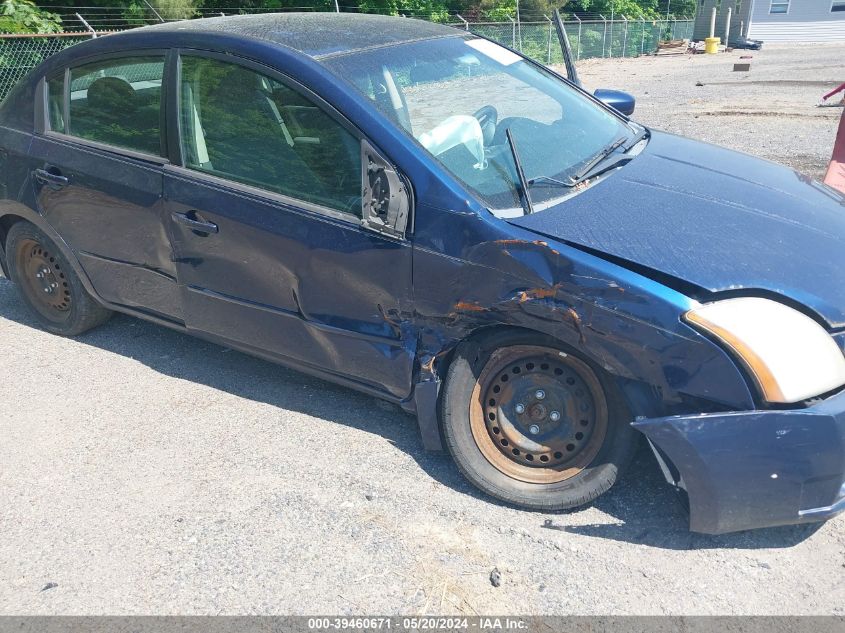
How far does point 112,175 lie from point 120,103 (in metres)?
0.40

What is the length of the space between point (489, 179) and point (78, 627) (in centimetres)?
221

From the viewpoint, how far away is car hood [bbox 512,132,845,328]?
2.64 metres

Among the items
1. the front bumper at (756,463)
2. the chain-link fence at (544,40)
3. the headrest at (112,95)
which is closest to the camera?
the front bumper at (756,463)

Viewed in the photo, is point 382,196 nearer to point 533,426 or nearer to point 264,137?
point 264,137

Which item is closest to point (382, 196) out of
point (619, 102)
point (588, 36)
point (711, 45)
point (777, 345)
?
point (777, 345)

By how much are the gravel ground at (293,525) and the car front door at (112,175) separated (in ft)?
2.00

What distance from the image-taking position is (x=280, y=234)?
3.30 m

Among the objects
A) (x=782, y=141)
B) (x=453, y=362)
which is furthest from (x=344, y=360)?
(x=782, y=141)

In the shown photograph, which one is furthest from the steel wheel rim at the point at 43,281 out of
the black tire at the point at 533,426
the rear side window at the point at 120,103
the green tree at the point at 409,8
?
the green tree at the point at 409,8

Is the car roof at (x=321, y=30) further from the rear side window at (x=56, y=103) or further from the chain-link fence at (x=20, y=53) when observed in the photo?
the chain-link fence at (x=20, y=53)

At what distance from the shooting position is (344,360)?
3359 mm

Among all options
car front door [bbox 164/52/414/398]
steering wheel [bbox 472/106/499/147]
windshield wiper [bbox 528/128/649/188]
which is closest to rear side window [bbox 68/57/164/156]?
car front door [bbox 164/52/414/398]

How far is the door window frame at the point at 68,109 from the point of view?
367cm

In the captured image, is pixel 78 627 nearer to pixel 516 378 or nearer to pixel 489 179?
pixel 516 378
